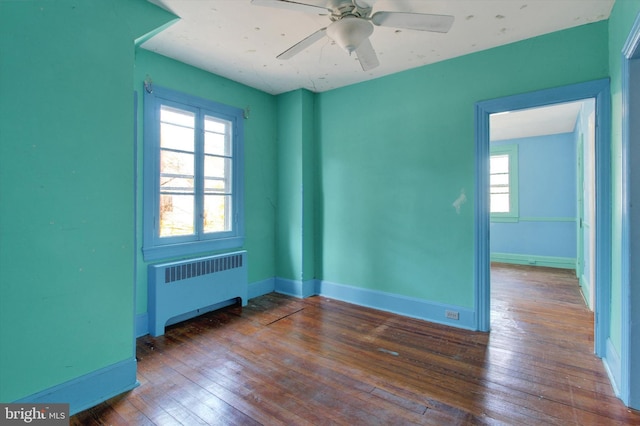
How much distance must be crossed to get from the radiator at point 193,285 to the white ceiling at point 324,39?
206 centimetres

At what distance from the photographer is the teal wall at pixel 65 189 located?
1.68m

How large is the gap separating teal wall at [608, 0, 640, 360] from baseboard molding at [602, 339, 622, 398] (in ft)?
0.19

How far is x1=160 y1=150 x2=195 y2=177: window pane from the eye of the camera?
3.10 m

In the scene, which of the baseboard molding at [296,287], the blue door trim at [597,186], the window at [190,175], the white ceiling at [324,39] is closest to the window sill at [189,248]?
the window at [190,175]

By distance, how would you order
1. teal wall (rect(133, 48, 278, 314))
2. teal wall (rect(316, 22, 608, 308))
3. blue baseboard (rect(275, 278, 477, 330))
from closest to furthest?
teal wall (rect(316, 22, 608, 308)), blue baseboard (rect(275, 278, 477, 330)), teal wall (rect(133, 48, 278, 314))

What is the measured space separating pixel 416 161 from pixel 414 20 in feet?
5.64

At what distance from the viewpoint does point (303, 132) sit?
13.3ft

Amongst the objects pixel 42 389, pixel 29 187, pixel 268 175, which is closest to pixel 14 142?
pixel 29 187

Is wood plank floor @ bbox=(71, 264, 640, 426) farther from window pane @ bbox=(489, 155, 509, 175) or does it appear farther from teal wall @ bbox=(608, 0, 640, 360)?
window pane @ bbox=(489, 155, 509, 175)

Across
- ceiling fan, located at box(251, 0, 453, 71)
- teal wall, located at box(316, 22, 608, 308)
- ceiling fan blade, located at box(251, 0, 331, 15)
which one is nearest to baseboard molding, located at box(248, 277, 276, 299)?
teal wall, located at box(316, 22, 608, 308)

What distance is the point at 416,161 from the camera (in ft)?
11.1

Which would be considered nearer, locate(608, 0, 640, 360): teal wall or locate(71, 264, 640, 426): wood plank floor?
locate(71, 264, 640, 426): wood plank floor

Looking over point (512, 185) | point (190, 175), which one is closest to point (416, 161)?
point (190, 175)

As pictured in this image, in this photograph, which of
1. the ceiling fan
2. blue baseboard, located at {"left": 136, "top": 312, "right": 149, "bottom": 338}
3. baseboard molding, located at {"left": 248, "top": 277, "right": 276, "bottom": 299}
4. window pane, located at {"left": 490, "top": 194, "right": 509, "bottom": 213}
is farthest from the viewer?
window pane, located at {"left": 490, "top": 194, "right": 509, "bottom": 213}
